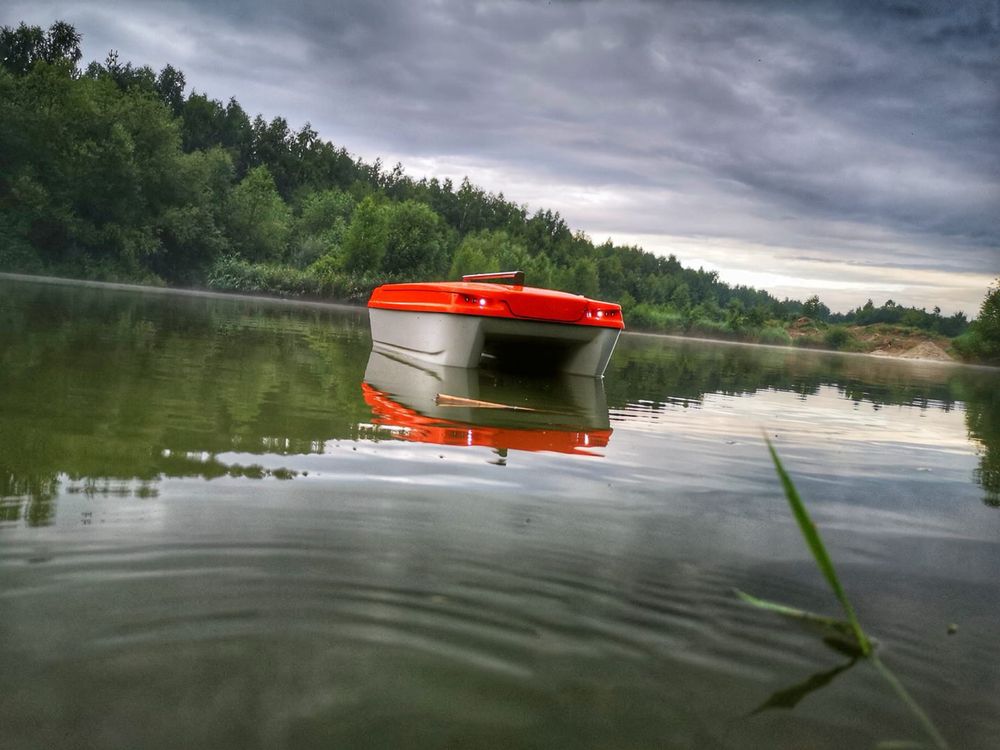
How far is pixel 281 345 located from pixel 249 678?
9.34 metres

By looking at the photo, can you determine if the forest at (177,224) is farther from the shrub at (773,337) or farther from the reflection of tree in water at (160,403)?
the reflection of tree in water at (160,403)

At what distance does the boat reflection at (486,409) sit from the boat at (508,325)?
33 centimetres

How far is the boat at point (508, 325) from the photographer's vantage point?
27.5ft

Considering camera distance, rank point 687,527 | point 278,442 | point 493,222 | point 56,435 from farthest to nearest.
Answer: point 493,222 < point 278,442 < point 56,435 < point 687,527

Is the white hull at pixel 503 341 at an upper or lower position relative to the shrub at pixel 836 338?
lower

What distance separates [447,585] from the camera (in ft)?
6.93

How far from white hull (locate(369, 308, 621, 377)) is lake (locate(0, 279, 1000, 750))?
3.63m

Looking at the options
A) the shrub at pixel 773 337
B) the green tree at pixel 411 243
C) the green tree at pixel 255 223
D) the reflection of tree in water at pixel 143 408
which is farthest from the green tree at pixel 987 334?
the reflection of tree in water at pixel 143 408

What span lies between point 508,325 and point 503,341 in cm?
79

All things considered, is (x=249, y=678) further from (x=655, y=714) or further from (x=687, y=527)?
(x=687, y=527)

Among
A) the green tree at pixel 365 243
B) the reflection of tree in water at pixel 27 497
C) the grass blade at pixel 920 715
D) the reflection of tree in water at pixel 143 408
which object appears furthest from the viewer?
the green tree at pixel 365 243

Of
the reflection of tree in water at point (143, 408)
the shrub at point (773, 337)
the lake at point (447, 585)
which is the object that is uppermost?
the shrub at point (773, 337)

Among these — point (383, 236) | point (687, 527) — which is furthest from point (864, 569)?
point (383, 236)

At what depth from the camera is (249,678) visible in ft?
5.03
